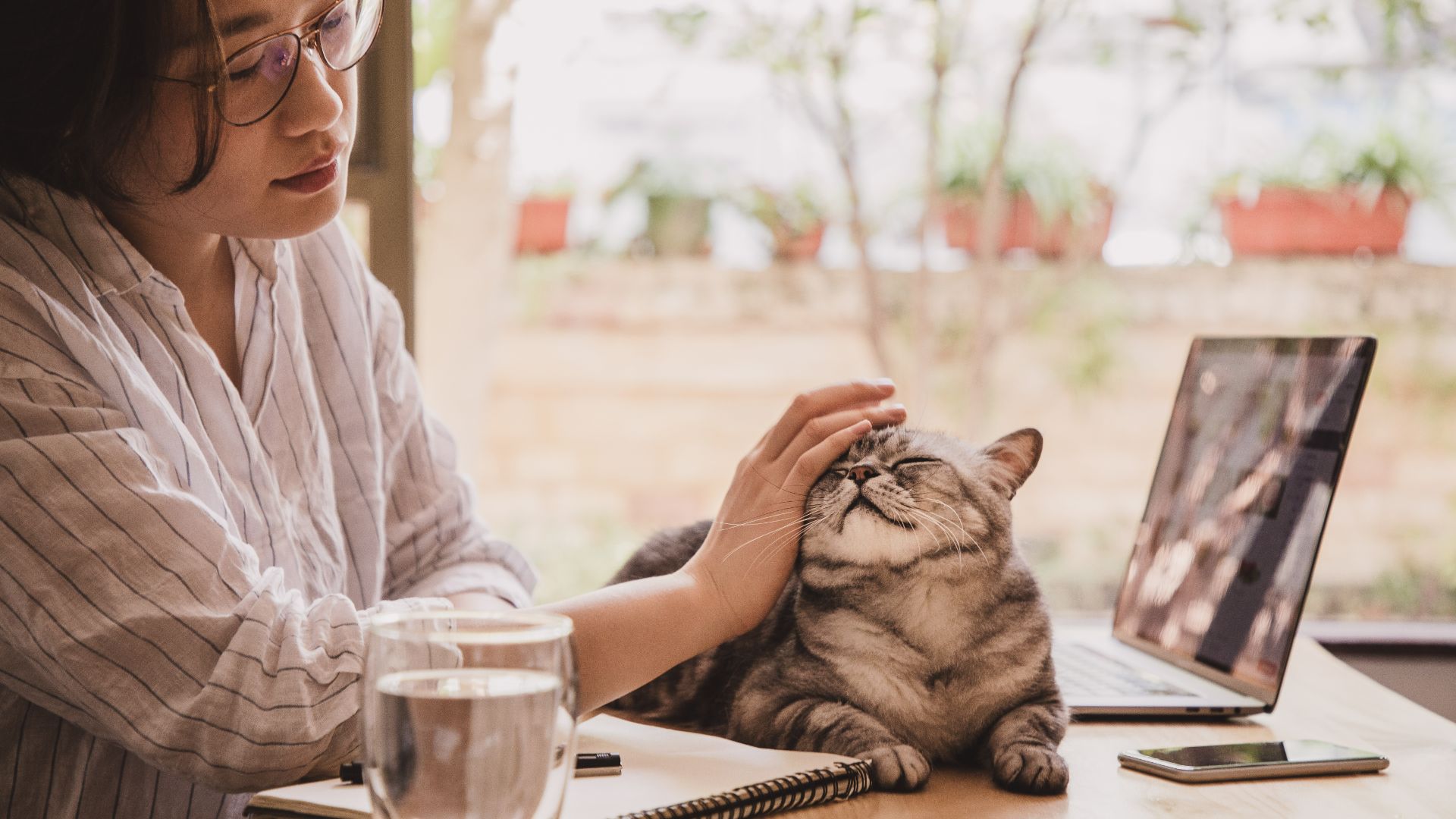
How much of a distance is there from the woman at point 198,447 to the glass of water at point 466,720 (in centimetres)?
24

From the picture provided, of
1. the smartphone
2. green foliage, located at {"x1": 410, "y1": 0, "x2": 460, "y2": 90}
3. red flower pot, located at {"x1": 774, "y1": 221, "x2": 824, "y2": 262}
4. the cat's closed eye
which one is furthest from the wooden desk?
green foliage, located at {"x1": 410, "y1": 0, "x2": 460, "y2": 90}

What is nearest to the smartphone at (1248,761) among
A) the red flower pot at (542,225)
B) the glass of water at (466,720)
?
the glass of water at (466,720)

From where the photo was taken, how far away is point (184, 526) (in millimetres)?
→ 804

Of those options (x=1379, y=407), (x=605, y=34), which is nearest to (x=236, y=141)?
(x=605, y=34)

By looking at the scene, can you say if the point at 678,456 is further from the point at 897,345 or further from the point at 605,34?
the point at 605,34

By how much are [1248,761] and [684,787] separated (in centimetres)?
45

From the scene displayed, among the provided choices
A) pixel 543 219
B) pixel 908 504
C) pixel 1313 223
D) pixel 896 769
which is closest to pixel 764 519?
pixel 908 504

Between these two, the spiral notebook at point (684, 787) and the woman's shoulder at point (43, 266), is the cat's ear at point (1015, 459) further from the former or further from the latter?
the woman's shoulder at point (43, 266)

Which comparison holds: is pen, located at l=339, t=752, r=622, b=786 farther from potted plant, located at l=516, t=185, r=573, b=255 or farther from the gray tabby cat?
potted plant, located at l=516, t=185, r=573, b=255

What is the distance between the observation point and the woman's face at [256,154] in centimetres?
88

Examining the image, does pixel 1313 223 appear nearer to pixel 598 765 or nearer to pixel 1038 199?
pixel 1038 199

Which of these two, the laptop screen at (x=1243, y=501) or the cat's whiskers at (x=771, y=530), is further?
the laptop screen at (x=1243, y=501)

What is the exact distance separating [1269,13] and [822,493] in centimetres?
243

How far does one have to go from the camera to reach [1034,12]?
2764 millimetres
